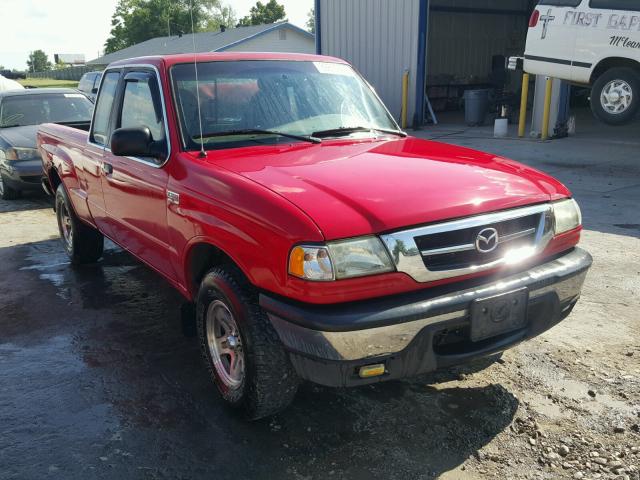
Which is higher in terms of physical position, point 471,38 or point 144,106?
point 471,38

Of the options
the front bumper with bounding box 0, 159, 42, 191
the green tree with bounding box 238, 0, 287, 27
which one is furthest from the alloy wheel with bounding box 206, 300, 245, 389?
the green tree with bounding box 238, 0, 287, 27

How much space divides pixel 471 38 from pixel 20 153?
19.2 meters

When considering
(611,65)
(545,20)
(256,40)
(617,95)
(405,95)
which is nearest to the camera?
(617,95)

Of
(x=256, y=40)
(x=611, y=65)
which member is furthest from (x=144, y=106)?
(x=256, y=40)

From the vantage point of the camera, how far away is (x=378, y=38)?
16922 mm

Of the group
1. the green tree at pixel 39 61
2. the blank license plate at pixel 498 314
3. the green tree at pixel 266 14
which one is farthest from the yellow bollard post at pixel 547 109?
the green tree at pixel 39 61

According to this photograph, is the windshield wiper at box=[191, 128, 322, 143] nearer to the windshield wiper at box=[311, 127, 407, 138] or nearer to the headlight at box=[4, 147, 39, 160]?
the windshield wiper at box=[311, 127, 407, 138]

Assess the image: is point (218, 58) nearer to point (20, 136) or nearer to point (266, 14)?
point (20, 136)

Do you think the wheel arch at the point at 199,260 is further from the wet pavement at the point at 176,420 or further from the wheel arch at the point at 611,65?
the wheel arch at the point at 611,65

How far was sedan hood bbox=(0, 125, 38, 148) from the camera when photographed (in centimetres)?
906

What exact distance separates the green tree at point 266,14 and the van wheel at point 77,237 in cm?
7979

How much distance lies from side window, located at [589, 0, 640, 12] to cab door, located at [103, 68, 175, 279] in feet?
26.7

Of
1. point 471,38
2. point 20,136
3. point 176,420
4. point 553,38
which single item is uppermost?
point 471,38

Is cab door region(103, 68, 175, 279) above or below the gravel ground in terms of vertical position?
above
